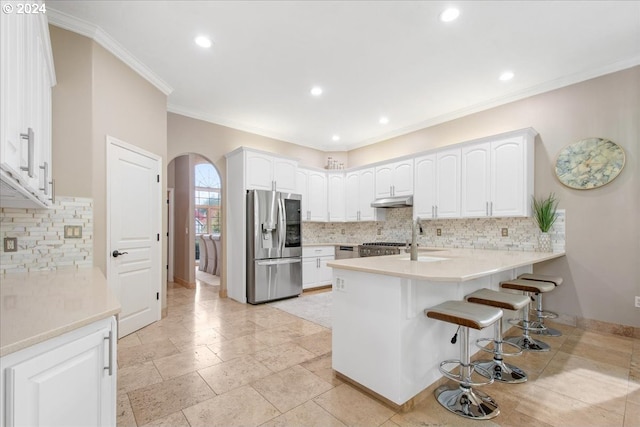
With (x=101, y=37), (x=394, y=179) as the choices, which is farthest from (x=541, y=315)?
(x=101, y=37)

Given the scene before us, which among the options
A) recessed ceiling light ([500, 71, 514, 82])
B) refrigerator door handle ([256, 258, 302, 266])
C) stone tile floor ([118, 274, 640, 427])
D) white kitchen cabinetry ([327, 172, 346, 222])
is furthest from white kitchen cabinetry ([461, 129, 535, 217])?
refrigerator door handle ([256, 258, 302, 266])

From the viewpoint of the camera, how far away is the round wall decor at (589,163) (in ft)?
10.5

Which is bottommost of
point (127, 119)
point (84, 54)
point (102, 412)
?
point (102, 412)

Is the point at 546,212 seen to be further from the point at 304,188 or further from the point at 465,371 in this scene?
the point at 304,188

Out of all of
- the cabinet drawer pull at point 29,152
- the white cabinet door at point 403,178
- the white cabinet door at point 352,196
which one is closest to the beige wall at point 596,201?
the white cabinet door at point 403,178

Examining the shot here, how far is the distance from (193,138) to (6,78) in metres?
3.71

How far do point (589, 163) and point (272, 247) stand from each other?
417 centimetres

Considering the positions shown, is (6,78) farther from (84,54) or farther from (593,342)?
(593,342)

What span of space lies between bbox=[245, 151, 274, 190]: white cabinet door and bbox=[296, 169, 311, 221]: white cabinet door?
76 cm

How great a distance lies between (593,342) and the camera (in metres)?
2.98

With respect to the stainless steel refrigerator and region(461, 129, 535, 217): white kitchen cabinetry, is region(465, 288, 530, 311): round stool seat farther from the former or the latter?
the stainless steel refrigerator

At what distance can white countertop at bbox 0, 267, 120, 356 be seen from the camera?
2.85 feet

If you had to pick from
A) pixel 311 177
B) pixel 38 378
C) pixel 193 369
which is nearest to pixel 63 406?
pixel 38 378

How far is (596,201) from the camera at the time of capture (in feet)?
10.8
